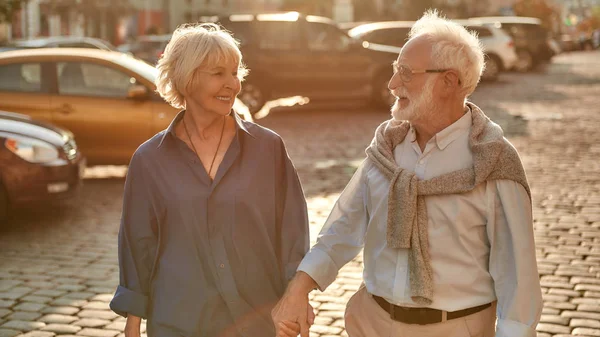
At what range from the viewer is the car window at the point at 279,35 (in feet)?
64.9

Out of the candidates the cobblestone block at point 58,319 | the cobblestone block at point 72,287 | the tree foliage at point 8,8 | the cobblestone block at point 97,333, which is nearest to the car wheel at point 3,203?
the cobblestone block at point 72,287

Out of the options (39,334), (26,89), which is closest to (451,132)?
(39,334)

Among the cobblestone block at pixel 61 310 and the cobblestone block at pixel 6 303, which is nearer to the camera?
the cobblestone block at pixel 61 310

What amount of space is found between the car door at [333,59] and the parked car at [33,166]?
1056 centimetres

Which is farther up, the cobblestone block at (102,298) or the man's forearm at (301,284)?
the man's forearm at (301,284)

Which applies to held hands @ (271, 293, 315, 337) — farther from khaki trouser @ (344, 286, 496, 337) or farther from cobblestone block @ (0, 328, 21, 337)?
cobblestone block @ (0, 328, 21, 337)

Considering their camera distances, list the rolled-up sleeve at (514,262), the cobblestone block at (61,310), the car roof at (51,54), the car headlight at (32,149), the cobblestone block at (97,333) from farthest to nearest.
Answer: the car roof at (51,54)
the car headlight at (32,149)
the cobblestone block at (61,310)
the cobblestone block at (97,333)
the rolled-up sleeve at (514,262)

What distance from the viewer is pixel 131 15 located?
202ft

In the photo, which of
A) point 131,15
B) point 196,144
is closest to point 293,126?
point 196,144

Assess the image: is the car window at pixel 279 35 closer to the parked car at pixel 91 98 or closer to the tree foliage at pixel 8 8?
the parked car at pixel 91 98

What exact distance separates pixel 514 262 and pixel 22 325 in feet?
13.2

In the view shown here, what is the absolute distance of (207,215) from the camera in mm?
3439

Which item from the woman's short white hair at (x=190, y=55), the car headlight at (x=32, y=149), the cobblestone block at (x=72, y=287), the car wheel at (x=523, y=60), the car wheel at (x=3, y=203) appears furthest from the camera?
the car wheel at (x=523, y=60)

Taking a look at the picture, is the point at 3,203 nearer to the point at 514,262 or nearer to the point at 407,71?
the point at 407,71
